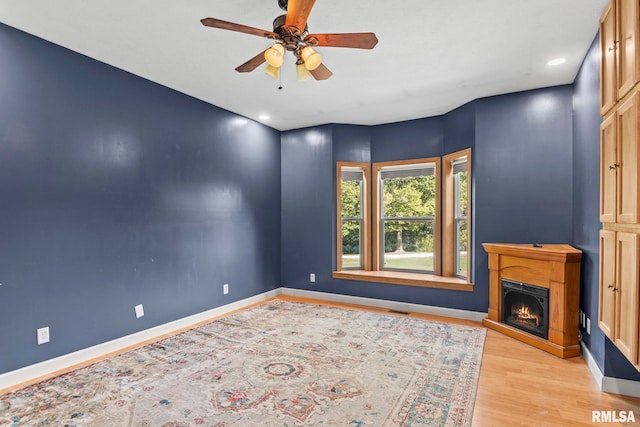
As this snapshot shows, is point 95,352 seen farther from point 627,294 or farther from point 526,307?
point 526,307

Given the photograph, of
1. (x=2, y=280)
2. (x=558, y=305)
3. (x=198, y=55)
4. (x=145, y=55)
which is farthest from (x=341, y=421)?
(x=145, y=55)

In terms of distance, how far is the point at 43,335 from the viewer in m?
Result: 2.75

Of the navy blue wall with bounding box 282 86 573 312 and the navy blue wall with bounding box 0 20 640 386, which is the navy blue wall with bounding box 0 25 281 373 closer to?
the navy blue wall with bounding box 0 20 640 386

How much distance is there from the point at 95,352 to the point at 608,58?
4771 mm

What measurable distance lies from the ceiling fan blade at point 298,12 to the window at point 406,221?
303cm

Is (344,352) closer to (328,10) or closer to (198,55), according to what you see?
(328,10)

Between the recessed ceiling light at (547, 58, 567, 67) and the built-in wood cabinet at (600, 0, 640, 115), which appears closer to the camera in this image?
the built-in wood cabinet at (600, 0, 640, 115)

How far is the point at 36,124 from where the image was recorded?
2.74m

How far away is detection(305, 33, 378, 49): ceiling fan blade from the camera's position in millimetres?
2094

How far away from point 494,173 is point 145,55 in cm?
396

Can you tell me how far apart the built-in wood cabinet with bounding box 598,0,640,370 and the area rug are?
1064 mm

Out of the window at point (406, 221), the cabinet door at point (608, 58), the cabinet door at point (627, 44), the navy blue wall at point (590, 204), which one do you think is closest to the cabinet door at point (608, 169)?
the cabinet door at point (608, 58)

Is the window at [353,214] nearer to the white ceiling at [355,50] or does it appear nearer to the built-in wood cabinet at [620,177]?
the white ceiling at [355,50]

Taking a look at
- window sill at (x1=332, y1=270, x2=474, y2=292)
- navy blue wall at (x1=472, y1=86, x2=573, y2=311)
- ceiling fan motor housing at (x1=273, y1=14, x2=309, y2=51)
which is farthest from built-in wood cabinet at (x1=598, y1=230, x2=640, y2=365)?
ceiling fan motor housing at (x1=273, y1=14, x2=309, y2=51)
